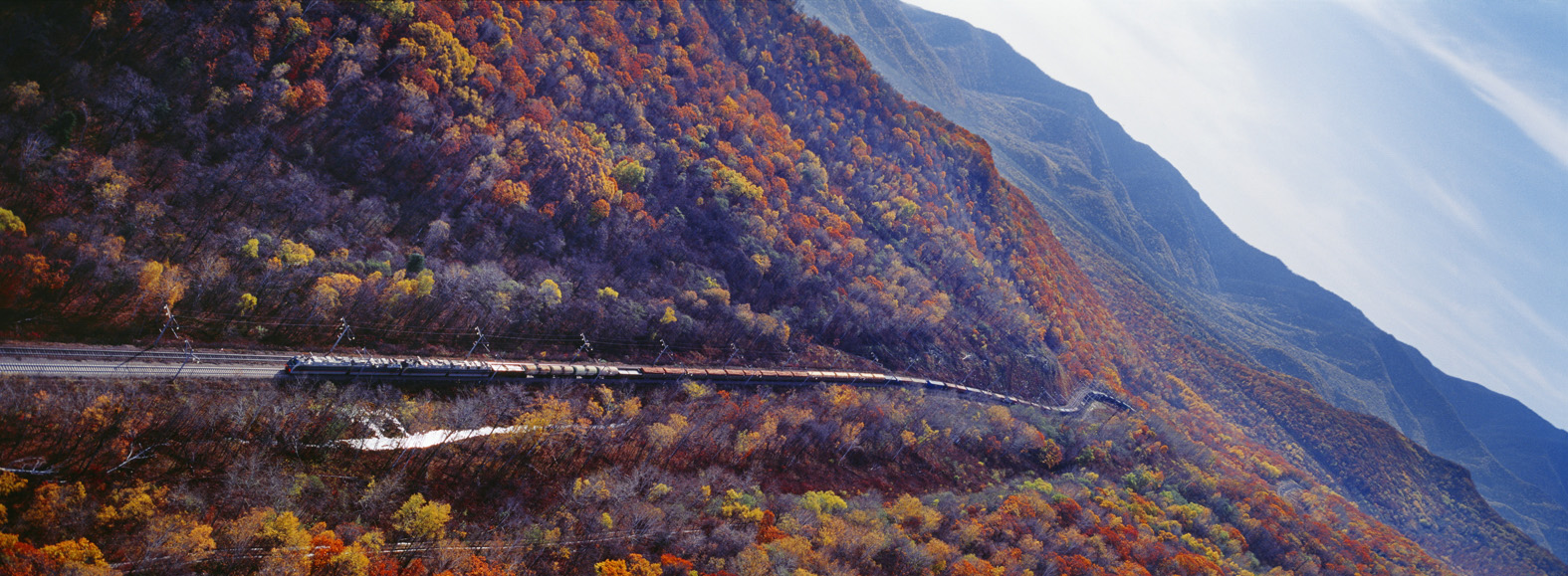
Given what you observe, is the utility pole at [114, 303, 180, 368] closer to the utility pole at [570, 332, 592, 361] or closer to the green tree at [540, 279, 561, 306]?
the green tree at [540, 279, 561, 306]

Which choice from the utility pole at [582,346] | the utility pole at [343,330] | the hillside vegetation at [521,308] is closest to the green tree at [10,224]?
the hillside vegetation at [521,308]

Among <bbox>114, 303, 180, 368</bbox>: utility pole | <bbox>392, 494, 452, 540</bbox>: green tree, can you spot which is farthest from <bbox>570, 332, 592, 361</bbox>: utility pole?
<bbox>114, 303, 180, 368</bbox>: utility pole

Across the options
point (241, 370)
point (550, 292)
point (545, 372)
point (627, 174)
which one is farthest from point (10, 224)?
point (627, 174)

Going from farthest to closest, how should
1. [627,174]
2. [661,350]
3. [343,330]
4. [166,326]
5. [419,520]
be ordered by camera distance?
1. [627,174]
2. [661,350]
3. [343,330]
4. [166,326]
5. [419,520]

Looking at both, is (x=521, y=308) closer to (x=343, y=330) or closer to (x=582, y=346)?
(x=582, y=346)

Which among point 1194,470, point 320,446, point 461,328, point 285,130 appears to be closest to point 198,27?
point 285,130

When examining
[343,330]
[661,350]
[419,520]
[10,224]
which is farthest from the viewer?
[661,350]

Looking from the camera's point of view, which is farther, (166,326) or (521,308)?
(521,308)
